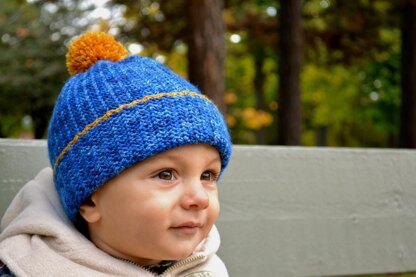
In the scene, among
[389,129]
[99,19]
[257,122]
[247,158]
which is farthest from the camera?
[257,122]

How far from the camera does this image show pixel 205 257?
6.32ft

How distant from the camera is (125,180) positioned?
1.70m

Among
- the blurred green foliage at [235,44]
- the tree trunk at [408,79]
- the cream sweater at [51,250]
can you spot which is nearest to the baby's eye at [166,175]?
the cream sweater at [51,250]

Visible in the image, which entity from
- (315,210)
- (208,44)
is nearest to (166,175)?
(315,210)

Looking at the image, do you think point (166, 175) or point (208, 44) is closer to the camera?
point (166, 175)

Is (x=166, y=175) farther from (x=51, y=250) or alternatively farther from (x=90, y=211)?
(x=51, y=250)

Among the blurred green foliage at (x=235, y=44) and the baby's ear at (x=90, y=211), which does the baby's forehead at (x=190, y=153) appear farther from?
the blurred green foliage at (x=235, y=44)

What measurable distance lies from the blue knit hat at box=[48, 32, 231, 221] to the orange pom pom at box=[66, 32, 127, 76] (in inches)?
4.2

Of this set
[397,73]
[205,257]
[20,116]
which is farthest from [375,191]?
[20,116]

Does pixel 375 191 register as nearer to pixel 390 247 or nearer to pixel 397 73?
pixel 390 247

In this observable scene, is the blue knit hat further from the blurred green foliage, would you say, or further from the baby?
the blurred green foliage

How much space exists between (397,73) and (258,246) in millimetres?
10993

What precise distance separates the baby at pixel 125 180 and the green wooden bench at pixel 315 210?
434 mm

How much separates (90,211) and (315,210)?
3.83 ft
